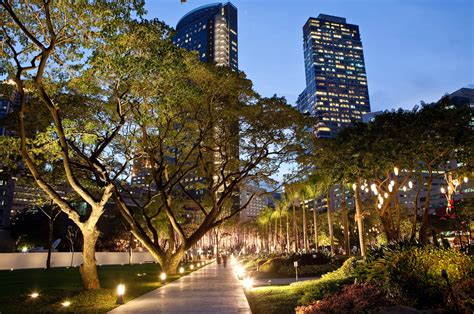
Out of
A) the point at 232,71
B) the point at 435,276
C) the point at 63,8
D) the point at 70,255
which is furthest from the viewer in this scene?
the point at 70,255

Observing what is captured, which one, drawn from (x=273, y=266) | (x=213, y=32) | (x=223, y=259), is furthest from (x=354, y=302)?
(x=213, y=32)

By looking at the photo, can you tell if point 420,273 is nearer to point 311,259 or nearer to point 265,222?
point 311,259

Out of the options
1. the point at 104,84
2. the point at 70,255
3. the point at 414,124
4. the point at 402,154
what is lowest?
the point at 70,255

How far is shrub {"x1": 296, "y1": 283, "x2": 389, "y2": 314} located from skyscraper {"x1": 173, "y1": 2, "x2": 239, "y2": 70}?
16966cm

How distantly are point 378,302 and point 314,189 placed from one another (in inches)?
1362

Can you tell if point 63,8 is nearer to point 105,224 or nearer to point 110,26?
point 110,26

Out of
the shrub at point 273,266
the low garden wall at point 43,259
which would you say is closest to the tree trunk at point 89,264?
the shrub at point 273,266

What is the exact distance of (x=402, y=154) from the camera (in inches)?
804

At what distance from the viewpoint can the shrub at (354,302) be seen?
832 cm

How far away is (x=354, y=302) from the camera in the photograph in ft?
28.8

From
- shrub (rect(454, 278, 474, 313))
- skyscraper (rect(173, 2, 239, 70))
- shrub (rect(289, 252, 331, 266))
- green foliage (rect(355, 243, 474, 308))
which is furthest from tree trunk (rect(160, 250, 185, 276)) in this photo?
skyscraper (rect(173, 2, 239, 70))

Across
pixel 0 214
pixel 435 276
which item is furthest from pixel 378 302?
pixel 0 214

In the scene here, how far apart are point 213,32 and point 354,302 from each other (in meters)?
182

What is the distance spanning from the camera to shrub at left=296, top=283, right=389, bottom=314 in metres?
8.32
